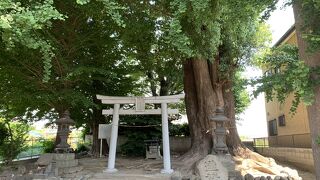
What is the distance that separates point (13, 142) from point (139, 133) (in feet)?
22.1

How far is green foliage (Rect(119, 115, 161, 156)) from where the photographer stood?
17609 mm

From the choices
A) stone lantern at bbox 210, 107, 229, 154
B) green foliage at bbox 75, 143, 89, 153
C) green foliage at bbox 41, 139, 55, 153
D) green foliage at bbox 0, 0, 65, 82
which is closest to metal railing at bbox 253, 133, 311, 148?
stone lantern at bbox 210, 107, 229, 154

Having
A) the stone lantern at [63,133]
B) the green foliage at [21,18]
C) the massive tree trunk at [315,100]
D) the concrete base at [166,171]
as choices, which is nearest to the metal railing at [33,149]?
the stone lantern at [63,133]

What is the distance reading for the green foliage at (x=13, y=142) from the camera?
49.4 ft

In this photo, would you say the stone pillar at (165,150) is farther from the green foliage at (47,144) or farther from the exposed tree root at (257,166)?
the green foliage at (47,144)

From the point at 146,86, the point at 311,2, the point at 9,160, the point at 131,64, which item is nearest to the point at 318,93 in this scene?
the point at 311,2

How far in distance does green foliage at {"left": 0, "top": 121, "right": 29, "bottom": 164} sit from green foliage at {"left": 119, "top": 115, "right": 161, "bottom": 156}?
17.8 ft

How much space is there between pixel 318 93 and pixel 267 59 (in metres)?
2.39

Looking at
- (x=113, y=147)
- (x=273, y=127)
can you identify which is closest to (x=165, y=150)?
(x=113, y=147)

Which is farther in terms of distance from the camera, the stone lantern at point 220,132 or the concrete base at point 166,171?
the concrete base at point 166,171

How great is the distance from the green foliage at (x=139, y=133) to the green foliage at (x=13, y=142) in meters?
5.42

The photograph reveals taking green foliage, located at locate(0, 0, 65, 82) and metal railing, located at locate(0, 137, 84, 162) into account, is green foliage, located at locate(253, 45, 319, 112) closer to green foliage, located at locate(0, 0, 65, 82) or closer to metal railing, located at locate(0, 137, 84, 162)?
green foliage, located at locate(0, 0, 65, 82)

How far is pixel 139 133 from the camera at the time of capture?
1805 centimetres

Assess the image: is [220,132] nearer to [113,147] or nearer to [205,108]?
[205,108]
